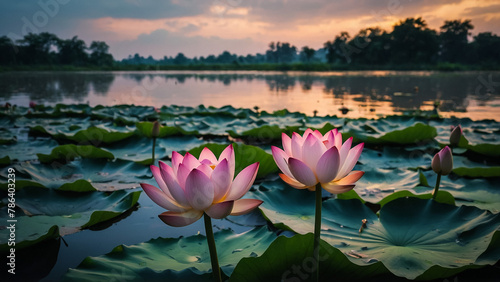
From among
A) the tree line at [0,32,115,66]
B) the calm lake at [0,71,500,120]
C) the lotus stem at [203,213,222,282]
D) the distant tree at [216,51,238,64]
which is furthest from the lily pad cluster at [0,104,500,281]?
the distant tree at [216,51,238,64]

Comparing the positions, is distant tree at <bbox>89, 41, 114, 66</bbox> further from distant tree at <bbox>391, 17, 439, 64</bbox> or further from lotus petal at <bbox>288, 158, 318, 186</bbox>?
lotus petal at <bbox>288, 158, 318, 186</bbox>

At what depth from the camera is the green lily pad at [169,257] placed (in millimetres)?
1057

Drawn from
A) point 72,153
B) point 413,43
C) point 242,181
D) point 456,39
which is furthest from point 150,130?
point 456,39

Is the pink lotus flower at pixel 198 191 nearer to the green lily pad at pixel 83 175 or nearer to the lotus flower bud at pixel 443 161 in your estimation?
the lotus flower bud at pixel 443 161

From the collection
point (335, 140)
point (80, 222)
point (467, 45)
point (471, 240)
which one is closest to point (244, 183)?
point (335, 140)

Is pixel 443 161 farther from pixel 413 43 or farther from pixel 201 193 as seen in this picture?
pixel 413 43

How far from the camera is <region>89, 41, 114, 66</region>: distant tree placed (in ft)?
135

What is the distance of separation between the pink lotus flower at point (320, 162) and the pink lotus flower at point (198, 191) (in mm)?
126

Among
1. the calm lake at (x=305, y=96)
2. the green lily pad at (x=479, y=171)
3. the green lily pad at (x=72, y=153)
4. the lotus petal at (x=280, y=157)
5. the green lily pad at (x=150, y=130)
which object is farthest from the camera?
the calm lake at (x=305, y=96)

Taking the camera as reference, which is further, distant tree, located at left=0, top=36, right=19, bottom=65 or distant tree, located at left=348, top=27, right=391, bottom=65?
distant tree, located at left=348, top=27, right=391, bottom=65

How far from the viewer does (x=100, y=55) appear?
42.2 m

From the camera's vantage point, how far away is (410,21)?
3362 centimetres

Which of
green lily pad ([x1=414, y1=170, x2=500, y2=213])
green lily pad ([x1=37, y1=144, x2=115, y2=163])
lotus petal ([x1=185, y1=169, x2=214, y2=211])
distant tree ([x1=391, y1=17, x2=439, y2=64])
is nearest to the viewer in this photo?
lotus petal ([x1=185, y1=169, x2=214, y2=211])

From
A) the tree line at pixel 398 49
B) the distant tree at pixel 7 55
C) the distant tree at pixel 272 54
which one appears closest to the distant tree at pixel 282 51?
the distant tree at pixel 272 54
